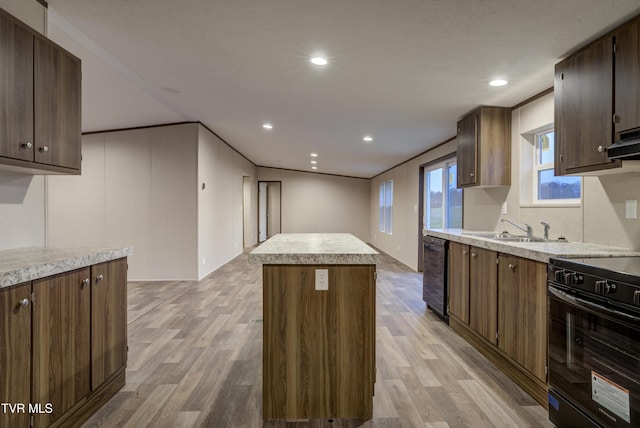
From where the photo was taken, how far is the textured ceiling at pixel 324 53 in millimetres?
1996

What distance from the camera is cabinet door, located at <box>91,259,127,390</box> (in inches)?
72.9

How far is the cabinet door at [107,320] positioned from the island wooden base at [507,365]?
263 centimetres

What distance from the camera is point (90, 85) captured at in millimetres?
3689

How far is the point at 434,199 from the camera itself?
604cm

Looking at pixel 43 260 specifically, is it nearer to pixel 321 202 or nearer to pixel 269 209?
pixel 321 202

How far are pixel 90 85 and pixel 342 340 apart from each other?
12.8 ft

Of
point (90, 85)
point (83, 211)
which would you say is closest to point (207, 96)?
point (90, 85)

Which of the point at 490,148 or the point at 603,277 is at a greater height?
the point at 490,148

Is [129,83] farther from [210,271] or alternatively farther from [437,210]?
[437,210]

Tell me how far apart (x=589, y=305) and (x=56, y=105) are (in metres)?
3.01

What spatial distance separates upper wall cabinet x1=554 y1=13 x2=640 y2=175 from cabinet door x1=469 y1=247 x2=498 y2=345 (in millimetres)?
848

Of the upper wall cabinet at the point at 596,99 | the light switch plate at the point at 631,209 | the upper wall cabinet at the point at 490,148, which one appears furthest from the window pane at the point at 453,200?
the light switch plate at the point at 631,209

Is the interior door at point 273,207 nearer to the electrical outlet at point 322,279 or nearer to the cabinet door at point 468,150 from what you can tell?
the cabinet door at point 468,150

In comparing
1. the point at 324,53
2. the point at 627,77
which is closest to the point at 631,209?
the point at 627,77
